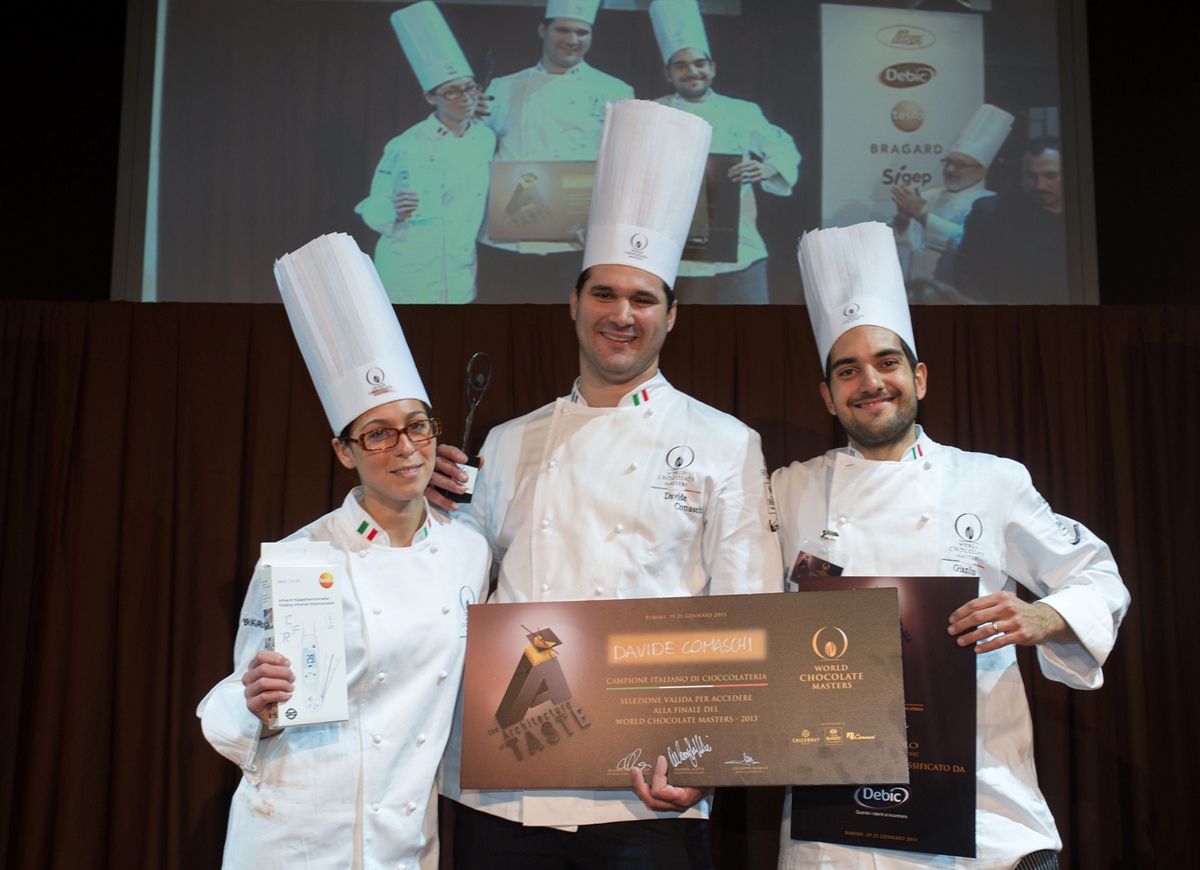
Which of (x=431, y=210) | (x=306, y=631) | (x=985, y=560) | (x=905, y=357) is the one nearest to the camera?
(x=306, y=631)

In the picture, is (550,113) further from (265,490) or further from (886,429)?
(886,429)

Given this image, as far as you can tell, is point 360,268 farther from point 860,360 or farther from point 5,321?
point 5,321

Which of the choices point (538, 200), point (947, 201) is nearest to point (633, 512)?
point (538, 200)

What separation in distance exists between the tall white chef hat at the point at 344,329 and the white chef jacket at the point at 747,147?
124cm

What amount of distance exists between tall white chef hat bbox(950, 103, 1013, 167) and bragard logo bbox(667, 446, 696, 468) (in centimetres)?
169

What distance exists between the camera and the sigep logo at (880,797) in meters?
1.95

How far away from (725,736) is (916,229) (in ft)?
6.40

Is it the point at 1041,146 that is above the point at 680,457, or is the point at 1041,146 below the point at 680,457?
above

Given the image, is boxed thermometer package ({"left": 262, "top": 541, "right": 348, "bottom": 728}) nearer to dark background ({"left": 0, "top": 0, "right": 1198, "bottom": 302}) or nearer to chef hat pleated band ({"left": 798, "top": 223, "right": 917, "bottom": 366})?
chef hat pleated band ({"left": 798, "top": 223, "right": 917, "bottom": 366})

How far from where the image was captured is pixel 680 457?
2.21m

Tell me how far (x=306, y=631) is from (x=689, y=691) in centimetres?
69
